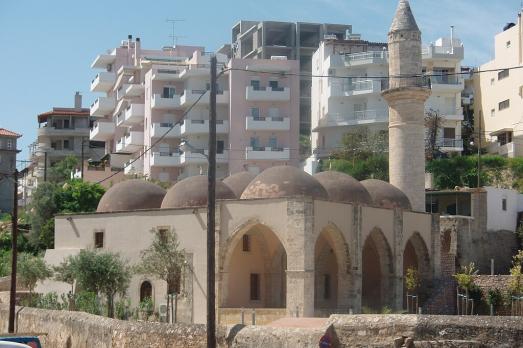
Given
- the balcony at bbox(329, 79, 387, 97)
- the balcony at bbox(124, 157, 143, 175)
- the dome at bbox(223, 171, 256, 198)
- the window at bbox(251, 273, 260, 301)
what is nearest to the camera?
the window at bbox(251, 273, 260, 301)

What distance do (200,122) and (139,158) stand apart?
696 centimetres

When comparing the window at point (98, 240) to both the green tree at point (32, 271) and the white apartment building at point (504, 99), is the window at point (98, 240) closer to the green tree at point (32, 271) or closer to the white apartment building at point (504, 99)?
the green tree at point (32, 271)

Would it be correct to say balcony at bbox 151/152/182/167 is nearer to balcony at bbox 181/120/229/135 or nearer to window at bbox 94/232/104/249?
balcony at bbox 181/120/229/135

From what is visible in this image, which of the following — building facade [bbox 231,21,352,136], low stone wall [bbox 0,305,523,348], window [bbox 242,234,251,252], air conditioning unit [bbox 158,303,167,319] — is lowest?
air conditioning unit [bbox 158,303,167,319]

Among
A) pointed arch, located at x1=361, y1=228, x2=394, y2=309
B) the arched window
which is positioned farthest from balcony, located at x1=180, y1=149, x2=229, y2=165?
the arched window

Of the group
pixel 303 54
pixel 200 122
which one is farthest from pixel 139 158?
pixel 303 54

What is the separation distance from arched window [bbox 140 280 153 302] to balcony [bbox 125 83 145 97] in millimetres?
30488

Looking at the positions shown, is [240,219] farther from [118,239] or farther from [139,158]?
[139,158]

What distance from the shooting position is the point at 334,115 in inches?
2373

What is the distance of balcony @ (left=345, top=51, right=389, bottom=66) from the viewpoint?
59.9 m

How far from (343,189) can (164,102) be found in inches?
1022

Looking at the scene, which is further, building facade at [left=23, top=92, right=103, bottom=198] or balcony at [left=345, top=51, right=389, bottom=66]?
building facade at [left=23, top=92, right=103, bottom=198]

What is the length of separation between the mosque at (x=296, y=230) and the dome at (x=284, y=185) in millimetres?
47

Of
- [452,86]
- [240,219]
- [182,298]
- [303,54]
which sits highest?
[303,54]
